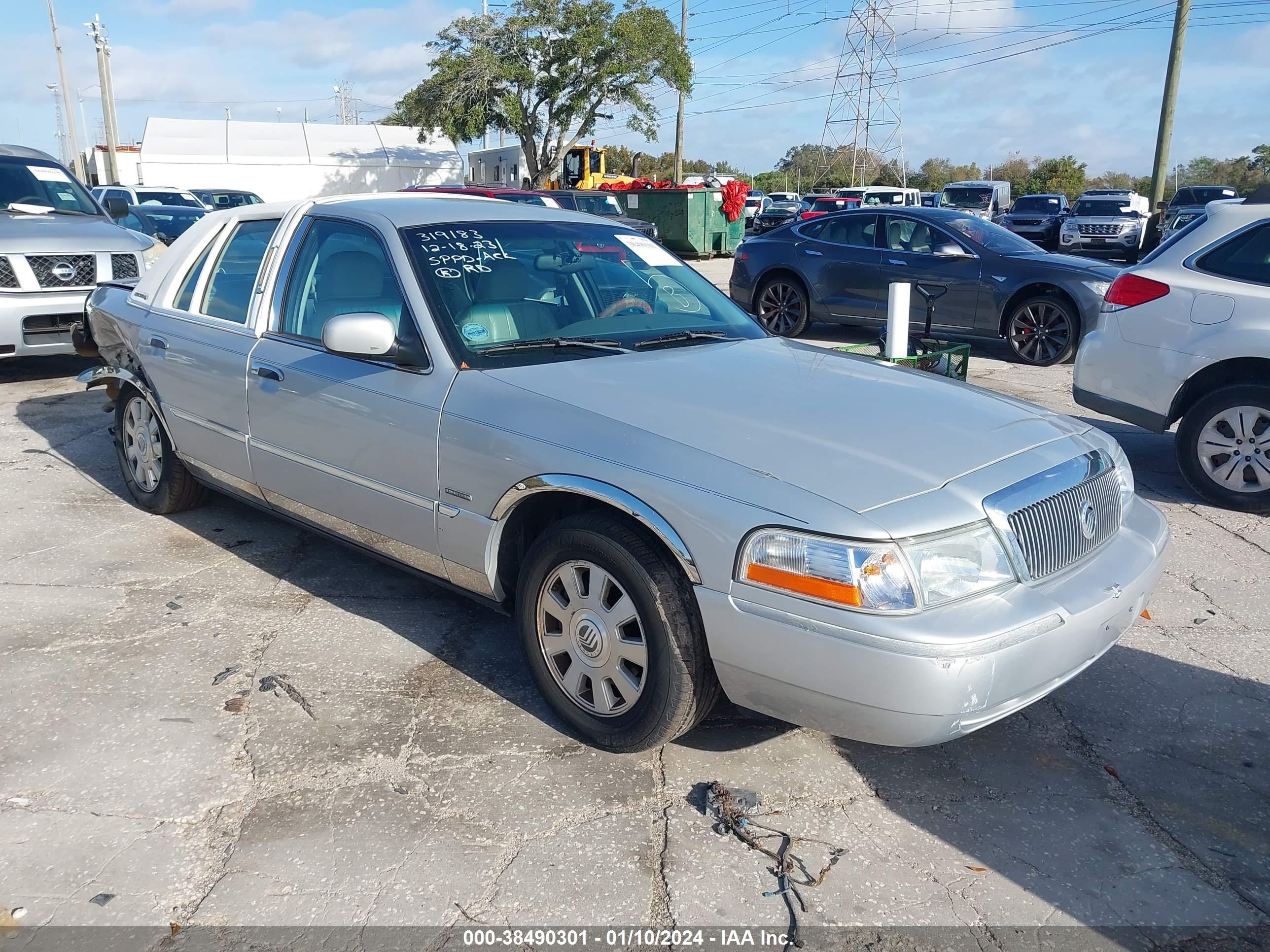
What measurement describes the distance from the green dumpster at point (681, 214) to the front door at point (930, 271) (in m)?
16.0

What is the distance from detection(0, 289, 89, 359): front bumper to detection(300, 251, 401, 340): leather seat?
5386 millimetres

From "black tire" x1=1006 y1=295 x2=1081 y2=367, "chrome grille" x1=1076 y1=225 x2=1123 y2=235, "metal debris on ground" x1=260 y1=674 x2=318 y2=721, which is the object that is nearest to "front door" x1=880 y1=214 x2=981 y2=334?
"black tire" x1=1006 y1=295 x2=1081 y2=367

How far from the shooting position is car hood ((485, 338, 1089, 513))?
2930 millimetres

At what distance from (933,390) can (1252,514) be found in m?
3.35

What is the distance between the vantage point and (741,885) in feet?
9.05

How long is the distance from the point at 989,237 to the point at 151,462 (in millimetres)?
8829

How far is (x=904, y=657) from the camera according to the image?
2660 mm

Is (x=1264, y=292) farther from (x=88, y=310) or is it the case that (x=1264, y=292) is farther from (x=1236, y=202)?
(x=88, y=310)

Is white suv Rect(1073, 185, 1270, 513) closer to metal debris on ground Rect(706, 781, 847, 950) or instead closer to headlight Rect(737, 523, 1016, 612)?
headlight Rect(737, 523, 1016, 612)

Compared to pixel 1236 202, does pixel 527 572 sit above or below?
below

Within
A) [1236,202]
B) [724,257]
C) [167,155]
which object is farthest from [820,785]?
[167,155]

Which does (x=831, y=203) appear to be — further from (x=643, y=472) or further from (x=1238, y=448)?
(x=643, y=472)

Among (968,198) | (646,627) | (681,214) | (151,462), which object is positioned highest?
(968,198)

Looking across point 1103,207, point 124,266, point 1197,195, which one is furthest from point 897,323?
point 1197,195
